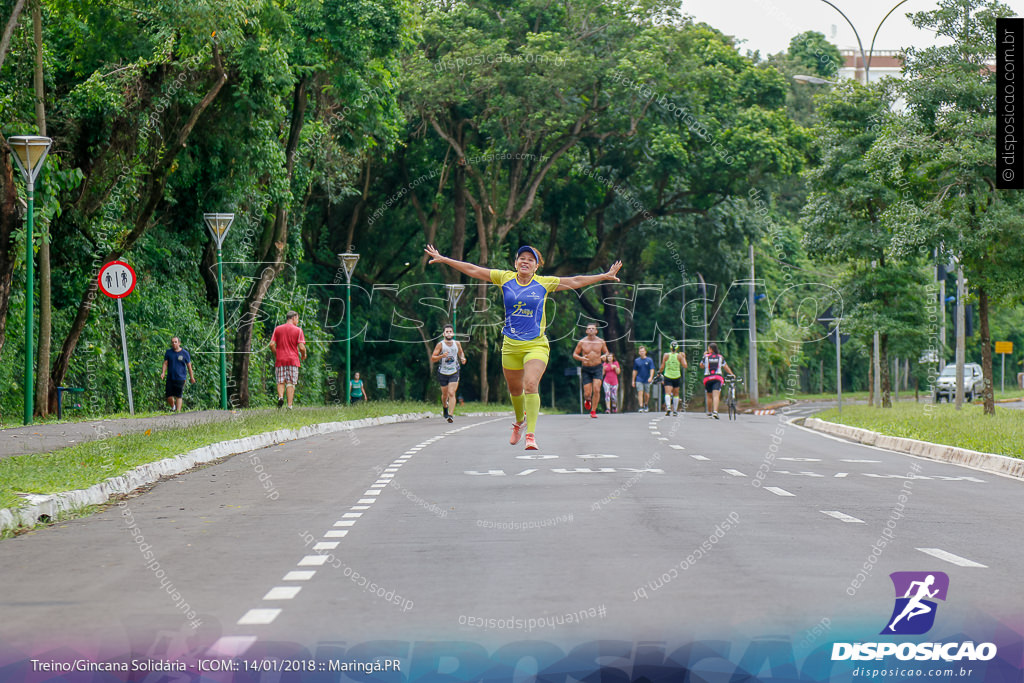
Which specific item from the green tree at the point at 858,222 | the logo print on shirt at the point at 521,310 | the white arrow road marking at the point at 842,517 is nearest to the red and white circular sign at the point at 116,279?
the logo print on shirt at the point at 521,310

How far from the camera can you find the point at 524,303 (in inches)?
612

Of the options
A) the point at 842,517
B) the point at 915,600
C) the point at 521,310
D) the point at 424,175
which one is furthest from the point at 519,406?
the point at 424,175

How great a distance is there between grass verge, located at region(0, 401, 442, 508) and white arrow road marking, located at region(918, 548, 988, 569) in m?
7.04

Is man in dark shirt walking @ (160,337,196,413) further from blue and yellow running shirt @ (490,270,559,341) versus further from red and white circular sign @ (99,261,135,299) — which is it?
blue and yellow running shirt @ (490,270,559,341)

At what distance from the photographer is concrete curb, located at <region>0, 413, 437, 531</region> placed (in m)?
11.3

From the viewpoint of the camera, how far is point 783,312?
84.3 metres

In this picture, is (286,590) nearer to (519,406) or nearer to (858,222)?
(519,406)

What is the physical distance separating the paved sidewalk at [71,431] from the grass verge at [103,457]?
55 centimetres

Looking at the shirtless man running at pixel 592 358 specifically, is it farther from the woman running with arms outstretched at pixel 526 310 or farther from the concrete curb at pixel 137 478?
the woman running with arms outstretched at pixel 526 310

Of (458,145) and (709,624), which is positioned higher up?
(458,145)

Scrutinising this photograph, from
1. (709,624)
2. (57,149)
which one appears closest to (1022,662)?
(709,624)

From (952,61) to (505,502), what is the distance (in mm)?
23085

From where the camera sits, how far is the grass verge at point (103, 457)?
41.7 ft

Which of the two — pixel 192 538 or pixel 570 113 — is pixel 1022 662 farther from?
pixel 570 113
